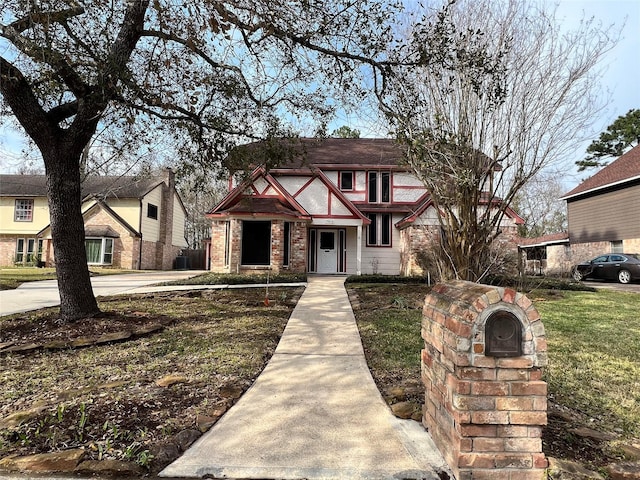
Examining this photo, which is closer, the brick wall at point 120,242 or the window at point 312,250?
the window at point 312,250

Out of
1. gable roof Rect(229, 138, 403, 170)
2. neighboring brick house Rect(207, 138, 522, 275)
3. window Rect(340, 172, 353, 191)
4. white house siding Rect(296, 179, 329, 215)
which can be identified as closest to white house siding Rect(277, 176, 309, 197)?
neighboring brick house Rect(207, 138, 522, 275)

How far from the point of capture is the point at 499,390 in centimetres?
240

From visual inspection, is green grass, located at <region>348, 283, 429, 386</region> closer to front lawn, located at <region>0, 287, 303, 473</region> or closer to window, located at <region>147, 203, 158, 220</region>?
front lawn, located at <region>0, 287, 303, 473</region>

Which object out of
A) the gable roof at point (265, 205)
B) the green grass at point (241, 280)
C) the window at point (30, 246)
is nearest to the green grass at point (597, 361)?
the green grass at point (241, 280)

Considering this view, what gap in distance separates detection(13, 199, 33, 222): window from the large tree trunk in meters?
24.7

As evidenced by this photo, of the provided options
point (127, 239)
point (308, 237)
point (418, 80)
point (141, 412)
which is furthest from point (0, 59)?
point (127, 239)

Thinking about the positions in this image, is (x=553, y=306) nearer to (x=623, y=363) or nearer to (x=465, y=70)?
(x=623, y=363)

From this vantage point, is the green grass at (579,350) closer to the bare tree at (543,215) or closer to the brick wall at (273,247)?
the brick wall at (273,247)

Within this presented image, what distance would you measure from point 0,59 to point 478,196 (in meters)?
7.64

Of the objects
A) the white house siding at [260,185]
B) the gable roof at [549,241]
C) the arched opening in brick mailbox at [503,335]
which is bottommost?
the arched opening in brick mailbox at [503,335]

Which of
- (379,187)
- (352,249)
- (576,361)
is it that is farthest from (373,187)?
(576,361)

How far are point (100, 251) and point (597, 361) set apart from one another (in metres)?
24.9

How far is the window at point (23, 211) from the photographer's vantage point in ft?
87.2

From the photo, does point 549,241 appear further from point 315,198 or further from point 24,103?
point 24,103
